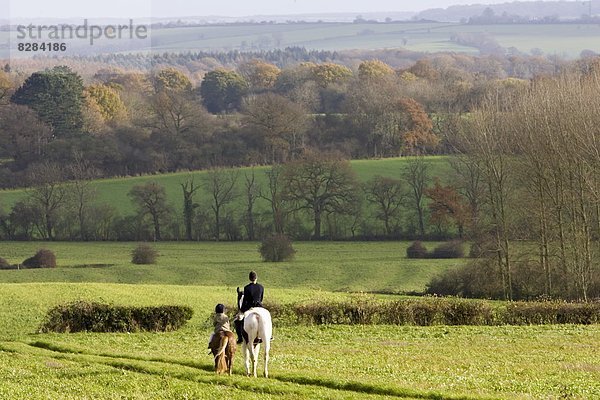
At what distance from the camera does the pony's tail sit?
1008 inches

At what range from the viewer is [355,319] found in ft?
147

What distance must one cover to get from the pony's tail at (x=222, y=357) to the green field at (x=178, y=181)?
81.0 meters

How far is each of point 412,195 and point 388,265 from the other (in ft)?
80.2

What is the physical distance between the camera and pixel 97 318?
4222cm

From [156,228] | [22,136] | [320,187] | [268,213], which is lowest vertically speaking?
[156,228]

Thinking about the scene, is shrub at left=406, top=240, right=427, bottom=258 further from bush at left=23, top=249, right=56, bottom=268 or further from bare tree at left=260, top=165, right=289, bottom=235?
bush at left=23, top=249, right=56, bottom=268

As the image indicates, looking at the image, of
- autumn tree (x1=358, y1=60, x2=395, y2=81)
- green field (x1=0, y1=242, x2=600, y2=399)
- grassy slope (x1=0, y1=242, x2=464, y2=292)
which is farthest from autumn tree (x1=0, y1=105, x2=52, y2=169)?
green field (x1=0, y1=242, x2=600, y2=399)

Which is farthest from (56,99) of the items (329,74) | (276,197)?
(329,74)

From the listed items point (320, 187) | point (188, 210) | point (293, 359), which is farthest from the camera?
point (320, 187)

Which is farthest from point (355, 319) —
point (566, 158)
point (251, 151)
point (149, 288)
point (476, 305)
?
point (251, 151)

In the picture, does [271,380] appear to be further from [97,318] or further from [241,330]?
[97,318]

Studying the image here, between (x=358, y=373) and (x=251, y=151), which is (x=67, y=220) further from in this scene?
(x=358, y=373)

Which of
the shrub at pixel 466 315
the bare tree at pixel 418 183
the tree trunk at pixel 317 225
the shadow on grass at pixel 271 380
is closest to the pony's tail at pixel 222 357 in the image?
the shadow on grass at pixel 271 380

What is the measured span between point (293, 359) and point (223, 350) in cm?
529
